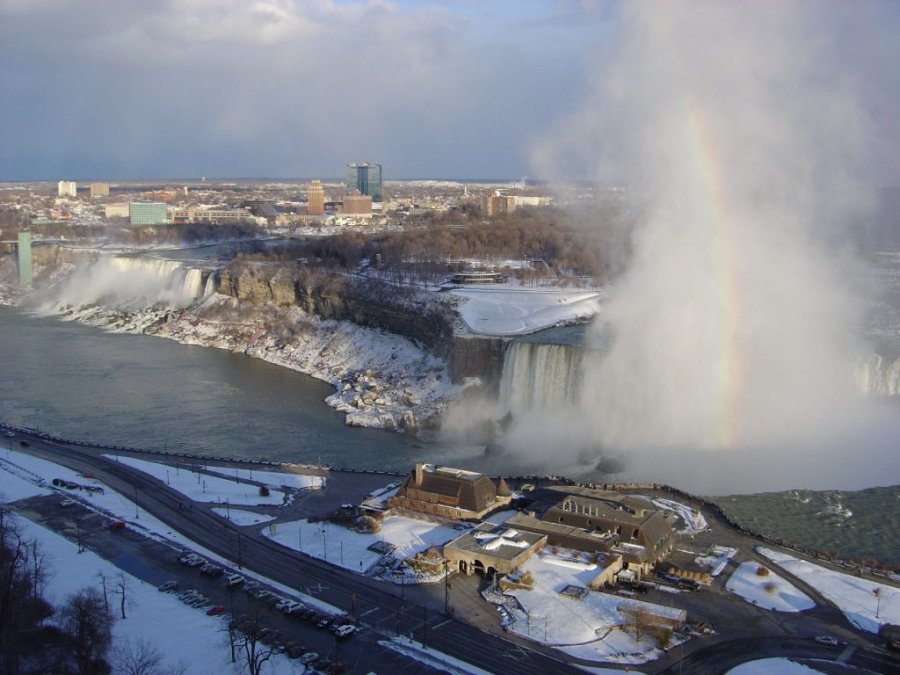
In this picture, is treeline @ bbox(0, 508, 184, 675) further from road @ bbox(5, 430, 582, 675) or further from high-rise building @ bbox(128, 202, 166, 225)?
high-rise building @ bbox(128, 202, 166, 225)

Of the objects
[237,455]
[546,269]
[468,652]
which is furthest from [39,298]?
[468,652]

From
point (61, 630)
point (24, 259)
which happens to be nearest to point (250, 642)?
point (61, 630)

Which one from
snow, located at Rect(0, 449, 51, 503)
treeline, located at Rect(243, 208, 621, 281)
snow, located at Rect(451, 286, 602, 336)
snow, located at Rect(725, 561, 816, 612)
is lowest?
snow, located at Rect(0, 449, 51, 503)

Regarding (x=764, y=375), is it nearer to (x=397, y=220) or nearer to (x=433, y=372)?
(x=433, y=372)

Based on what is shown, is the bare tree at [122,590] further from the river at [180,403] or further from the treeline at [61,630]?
the river at [180,403]

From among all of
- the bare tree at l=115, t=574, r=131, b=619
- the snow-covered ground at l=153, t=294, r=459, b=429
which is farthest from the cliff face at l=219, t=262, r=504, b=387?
the bare tree at l=115, t=574, r=131, b=619

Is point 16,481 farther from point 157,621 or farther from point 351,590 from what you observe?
point 351,590

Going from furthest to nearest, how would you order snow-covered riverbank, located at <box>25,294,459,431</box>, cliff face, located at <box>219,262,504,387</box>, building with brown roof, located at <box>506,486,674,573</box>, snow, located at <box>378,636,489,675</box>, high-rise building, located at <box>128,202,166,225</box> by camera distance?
high-rise building, located at <box>128,202,166,225</box> → cliff face, located at <box>219,262,504,387</box> → snow-covered riverbank, located at <box>25,294,459,431</box> → building with brown roof, located at <box>506,486,674,573</box> → snow, located at <box>378,636,489,675</box>
